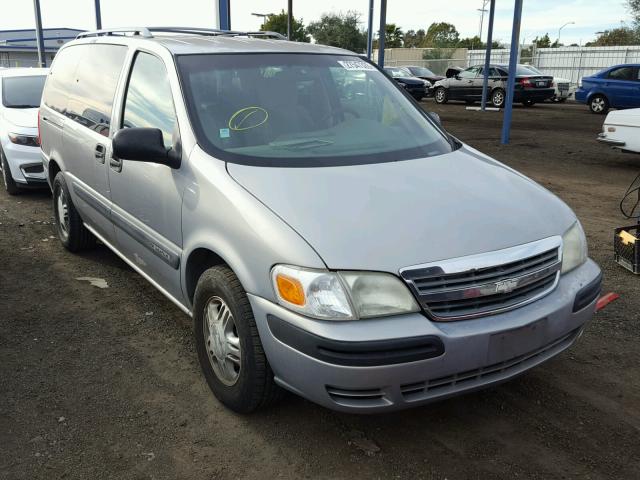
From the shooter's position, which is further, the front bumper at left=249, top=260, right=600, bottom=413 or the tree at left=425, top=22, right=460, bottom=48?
the tree at left=425, top=22, right=460, bottom=48

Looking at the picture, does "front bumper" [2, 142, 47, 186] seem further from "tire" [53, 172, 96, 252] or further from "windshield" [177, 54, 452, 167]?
"windshield" [177, 54, 452, 167]

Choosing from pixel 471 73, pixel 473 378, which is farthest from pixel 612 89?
pixel 473 378

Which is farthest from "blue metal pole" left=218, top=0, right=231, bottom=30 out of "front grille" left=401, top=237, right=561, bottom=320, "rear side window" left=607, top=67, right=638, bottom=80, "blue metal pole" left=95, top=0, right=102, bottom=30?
"rear side window" left=607, top=67, right=638, bottom=80

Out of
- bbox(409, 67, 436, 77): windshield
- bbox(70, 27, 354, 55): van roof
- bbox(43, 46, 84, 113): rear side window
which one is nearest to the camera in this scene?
bbox(70, 27, 354, 55): van roof

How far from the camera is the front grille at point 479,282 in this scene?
2.49m

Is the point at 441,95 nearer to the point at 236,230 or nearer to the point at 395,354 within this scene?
the point at 236,230

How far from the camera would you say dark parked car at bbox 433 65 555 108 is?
874 inches

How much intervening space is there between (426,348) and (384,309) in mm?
226

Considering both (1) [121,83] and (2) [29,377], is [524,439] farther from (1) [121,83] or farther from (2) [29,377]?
(1) [121,83]

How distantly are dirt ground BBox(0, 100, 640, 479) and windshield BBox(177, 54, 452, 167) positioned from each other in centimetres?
131

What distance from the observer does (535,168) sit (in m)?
10.2

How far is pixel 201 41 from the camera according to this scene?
3979 mm

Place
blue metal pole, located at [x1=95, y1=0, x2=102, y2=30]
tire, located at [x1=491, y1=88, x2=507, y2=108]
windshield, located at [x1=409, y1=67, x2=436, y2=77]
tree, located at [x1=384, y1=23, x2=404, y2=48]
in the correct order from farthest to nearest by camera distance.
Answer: tree, located at [x1=384, y1=23, x2=404, y2=48], windshield, located at [x1=409, y1=67, x2=436, y2=77], tire, located at [x1=491, y1=88, x2=507, y2=108], blue metal pole, located at [x1=95, y1=0, x2=102, y2=30]

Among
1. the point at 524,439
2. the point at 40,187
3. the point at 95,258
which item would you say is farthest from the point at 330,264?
the point at 40,187
